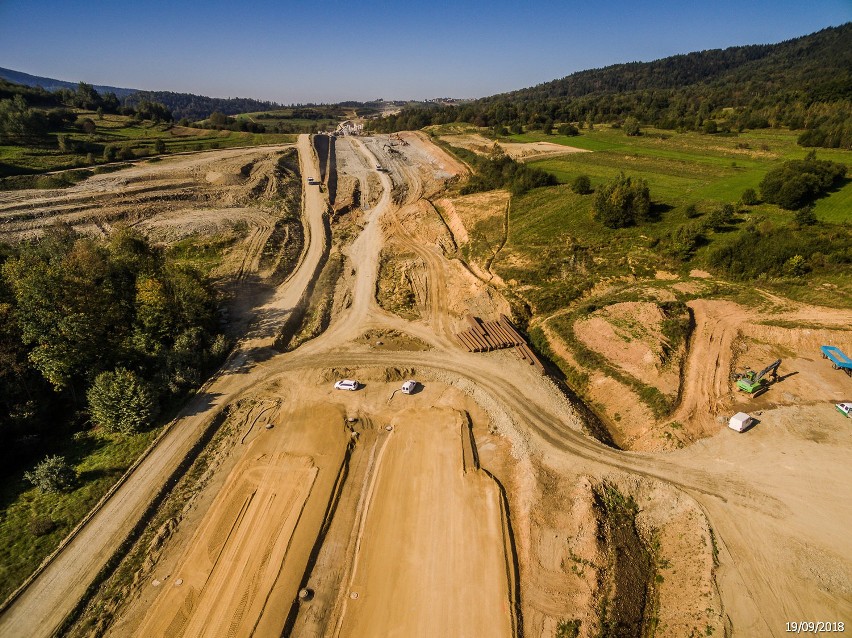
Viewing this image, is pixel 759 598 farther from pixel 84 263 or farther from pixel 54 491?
pixel 84 263

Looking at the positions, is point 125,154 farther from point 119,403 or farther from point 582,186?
point 582,186

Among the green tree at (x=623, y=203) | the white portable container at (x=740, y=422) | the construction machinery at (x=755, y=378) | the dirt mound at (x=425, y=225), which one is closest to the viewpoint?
the white portable container at (x=740, y=422)


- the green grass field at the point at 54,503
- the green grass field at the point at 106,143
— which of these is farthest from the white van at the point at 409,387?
the green grass field at the point at 106,143

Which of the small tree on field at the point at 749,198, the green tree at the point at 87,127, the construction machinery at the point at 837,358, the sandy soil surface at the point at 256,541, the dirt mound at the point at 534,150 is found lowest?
the sandy soil surface at the point at 256,541

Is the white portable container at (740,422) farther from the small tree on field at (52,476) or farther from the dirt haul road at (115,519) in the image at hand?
the small tree on field at (52,476)

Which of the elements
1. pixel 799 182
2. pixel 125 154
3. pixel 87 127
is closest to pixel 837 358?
pixel 799 182

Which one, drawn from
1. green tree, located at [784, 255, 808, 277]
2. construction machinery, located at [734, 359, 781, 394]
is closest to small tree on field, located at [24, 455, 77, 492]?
construction machinery, located at [734, 359, 781, 394]

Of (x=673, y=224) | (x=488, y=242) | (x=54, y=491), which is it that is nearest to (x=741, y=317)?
(x=673, y=224)
